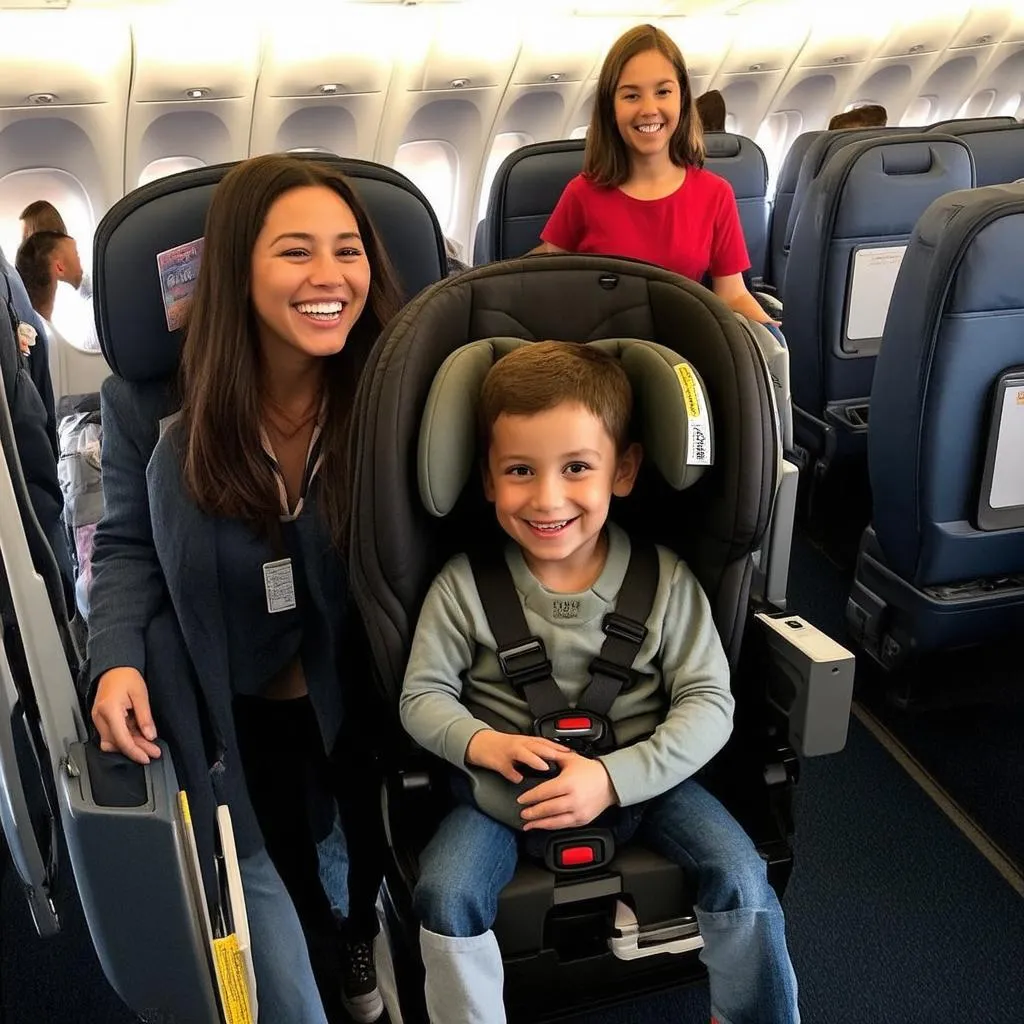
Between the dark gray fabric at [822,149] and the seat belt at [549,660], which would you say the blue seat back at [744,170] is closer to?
the dark gray fabric at [822,149]

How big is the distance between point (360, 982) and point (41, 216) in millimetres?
4505

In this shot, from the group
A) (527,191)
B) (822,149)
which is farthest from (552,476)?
(822,149)

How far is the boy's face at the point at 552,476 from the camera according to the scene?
1631mm

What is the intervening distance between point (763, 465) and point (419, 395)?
569mm

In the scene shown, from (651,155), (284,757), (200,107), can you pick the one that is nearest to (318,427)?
(284,757)

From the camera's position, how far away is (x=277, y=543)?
5.72ft

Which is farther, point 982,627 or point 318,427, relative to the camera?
point 982,627

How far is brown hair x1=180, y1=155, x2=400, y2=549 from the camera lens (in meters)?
1.64

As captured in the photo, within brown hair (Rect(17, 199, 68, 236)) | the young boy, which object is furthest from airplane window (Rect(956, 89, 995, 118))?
the young boy

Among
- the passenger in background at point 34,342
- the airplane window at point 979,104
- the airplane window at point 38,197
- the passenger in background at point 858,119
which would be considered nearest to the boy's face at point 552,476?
the passenger in background at point 34,342

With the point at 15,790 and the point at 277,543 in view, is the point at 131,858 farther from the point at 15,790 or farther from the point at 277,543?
the point at 277,543

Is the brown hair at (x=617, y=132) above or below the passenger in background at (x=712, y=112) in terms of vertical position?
below

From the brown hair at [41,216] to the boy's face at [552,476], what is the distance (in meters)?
4.43

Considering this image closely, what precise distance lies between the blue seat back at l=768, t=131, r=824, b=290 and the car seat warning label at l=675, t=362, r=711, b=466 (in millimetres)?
4300
